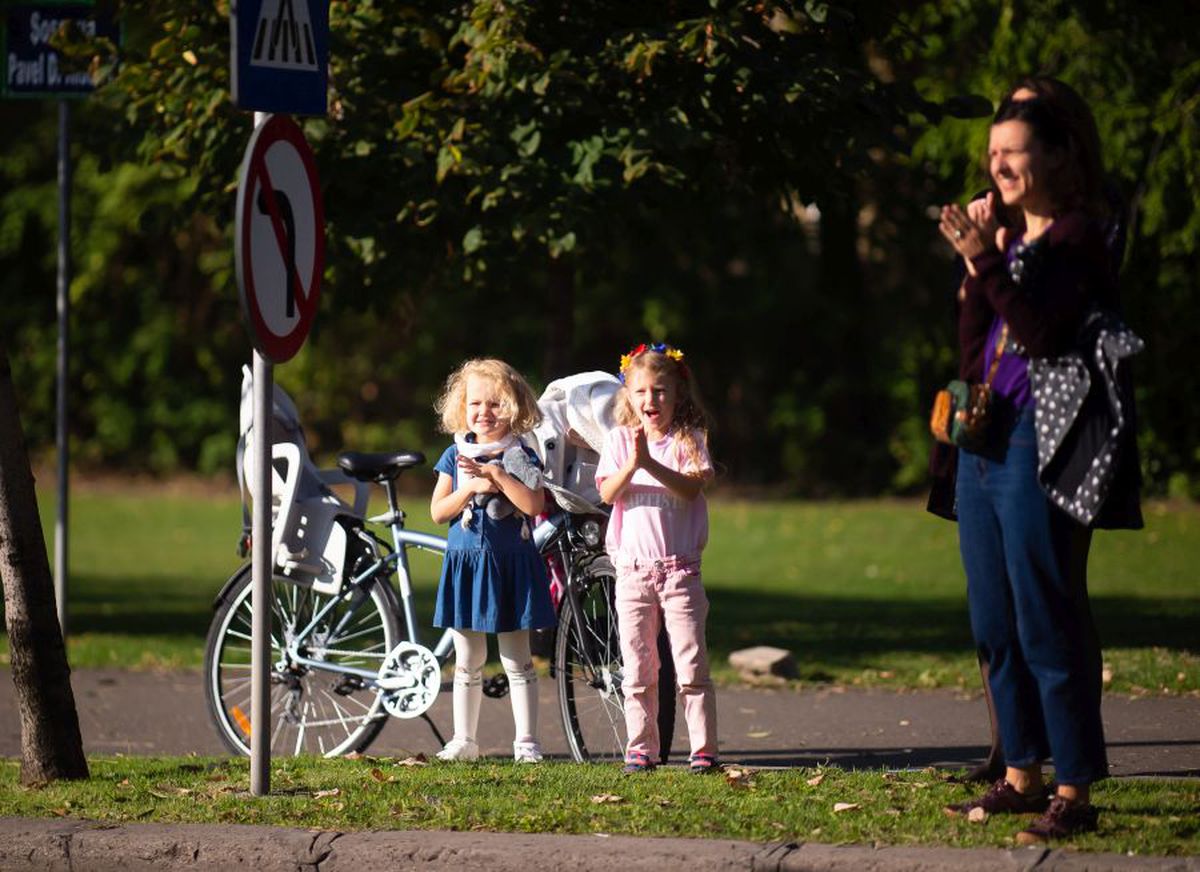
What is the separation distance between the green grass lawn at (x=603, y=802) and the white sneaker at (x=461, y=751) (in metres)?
0.21

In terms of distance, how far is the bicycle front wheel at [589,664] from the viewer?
270 inches

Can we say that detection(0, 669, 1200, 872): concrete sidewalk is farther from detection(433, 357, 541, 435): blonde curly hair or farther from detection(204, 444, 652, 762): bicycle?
A: detection(433, 357, 541, 435): blonde curly hair

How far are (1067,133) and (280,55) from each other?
247 centimetres

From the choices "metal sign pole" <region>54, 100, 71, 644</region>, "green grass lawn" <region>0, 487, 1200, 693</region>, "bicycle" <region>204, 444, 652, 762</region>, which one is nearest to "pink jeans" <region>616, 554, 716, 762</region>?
"bicycle" <region>204, 444, 652, 762</region>

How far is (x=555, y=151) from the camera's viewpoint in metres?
9.20

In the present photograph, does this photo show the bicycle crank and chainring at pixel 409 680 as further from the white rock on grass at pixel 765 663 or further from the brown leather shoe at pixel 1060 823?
the white rock on grass at pixel 765 663

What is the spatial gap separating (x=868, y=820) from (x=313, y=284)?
242 centimetres

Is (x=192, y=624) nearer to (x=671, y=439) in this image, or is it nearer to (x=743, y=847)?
(x=671, y=439)

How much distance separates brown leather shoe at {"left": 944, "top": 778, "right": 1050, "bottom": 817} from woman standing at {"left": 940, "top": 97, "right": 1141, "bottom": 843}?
151 mm

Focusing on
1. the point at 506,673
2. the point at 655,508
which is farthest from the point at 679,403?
the point at 506,673

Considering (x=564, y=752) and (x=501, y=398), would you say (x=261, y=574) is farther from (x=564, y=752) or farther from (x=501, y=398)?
(x=564, y=752)

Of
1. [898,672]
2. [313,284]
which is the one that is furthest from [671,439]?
[898,672]

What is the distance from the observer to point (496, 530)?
675 cm

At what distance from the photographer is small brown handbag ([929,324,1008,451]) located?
16.5 ft
